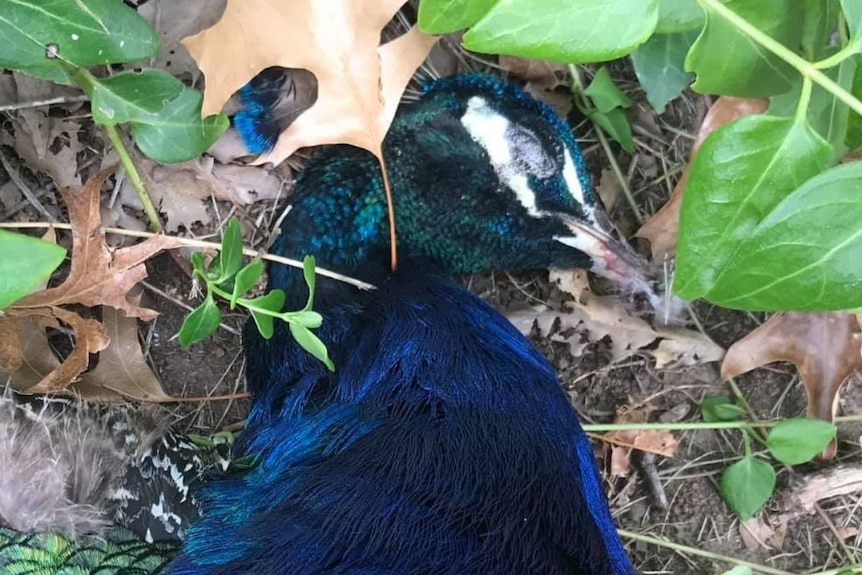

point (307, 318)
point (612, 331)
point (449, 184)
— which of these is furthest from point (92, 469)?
point (612, 331)

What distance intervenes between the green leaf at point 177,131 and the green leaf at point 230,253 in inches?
6.8

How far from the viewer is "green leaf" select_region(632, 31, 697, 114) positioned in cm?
156

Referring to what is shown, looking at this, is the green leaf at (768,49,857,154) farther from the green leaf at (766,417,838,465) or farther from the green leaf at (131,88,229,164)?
the green leaf at (131,88,229,164)

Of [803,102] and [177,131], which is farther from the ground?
[177,131]

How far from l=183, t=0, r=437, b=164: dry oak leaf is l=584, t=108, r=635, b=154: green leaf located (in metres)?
0.46

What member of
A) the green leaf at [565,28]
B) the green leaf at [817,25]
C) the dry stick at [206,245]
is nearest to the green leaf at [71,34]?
the dry stick at [206,245]

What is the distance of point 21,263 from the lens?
899mm

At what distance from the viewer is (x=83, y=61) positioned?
125cm

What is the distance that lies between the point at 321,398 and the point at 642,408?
785 millimetres

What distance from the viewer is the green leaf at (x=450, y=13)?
3.53ft

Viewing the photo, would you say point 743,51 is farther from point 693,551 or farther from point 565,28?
point 693,551

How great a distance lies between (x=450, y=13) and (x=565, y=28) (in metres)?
0.20

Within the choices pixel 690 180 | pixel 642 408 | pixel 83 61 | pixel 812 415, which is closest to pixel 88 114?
pixel 83 61

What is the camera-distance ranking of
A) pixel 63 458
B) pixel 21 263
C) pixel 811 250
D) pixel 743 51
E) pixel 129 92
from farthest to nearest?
pixel 63 458 < pixel 129 92 < pixel 743 51 < pixel 811 250 < pixel 21 263
